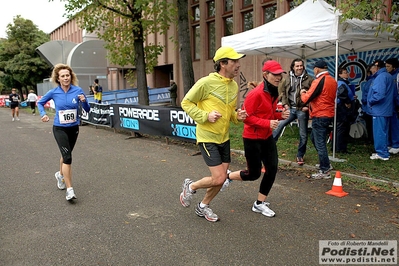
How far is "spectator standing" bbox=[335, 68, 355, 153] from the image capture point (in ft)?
25.9

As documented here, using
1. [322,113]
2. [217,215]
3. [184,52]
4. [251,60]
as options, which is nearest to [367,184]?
[322,113]

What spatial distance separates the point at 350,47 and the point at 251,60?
7927 millimetres

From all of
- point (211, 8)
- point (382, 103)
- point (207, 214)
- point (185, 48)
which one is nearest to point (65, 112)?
point (207, 214)

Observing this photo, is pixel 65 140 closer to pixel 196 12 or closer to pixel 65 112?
pixel 65 112

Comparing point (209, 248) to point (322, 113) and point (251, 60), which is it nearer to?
point (322, 113)

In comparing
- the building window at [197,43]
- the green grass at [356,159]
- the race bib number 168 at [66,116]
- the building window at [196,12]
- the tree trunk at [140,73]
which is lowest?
the green grass at [356,159]

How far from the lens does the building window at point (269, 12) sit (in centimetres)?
1658

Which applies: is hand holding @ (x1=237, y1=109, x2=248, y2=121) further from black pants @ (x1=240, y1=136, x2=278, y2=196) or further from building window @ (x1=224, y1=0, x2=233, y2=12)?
building window @ (x1=224, y1=0, x2=233, y2=12)

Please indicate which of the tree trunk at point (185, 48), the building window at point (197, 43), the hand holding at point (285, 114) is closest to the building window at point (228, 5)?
the building window at point (197, 43)

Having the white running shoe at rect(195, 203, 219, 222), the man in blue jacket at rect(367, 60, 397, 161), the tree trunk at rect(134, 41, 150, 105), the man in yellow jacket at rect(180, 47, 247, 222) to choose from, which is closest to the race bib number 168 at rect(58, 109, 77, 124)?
the man in yellow jacket at rect(180, 47, 247, 222)

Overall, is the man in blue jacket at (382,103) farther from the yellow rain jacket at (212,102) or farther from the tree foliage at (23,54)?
the tree foliage at (23,54)

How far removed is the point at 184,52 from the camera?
1211cm

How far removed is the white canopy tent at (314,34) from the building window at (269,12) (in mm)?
6868

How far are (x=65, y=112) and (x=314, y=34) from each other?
17.0ft
